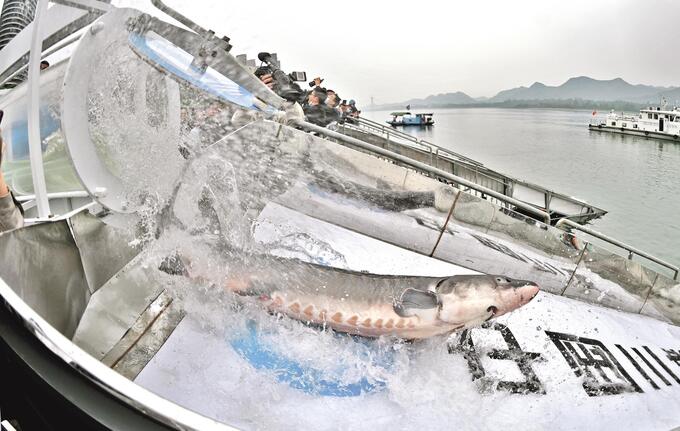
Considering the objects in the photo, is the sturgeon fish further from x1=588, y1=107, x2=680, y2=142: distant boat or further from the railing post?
x1=588, y1=107, x2=680, y2=142: distant boat

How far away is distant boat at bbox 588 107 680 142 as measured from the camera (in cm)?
2575

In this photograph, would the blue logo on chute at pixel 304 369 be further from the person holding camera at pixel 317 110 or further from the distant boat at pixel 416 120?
the distant boat at pixel 416 120

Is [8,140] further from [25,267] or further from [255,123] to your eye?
[255,123]

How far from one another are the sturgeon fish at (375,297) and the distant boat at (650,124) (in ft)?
93.7

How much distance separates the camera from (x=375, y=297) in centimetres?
221

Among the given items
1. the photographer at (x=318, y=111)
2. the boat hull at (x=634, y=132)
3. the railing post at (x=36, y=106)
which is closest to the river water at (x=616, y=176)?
the boat hull at (x=634, y=132)

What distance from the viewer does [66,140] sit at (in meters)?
2.40

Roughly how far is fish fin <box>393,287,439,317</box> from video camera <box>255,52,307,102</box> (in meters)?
4.39

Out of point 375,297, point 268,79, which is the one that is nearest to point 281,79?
point 268,79

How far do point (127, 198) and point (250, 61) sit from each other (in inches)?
198

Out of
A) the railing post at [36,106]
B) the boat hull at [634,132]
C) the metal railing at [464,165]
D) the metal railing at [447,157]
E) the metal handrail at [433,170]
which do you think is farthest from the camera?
the boat hull at [634,132]

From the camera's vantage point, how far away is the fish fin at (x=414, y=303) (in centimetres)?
216

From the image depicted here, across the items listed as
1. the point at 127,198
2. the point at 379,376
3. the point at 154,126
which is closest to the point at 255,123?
the point at 154,126

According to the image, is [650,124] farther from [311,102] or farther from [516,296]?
[516,296]
